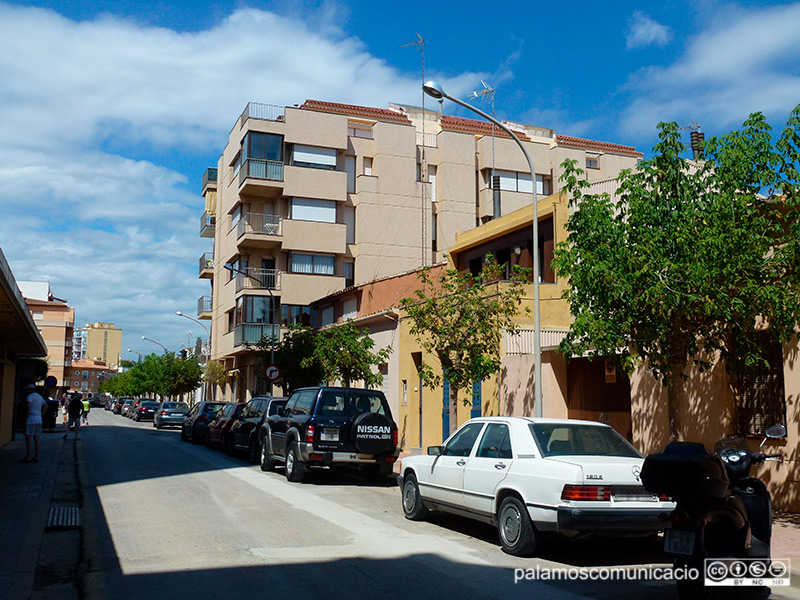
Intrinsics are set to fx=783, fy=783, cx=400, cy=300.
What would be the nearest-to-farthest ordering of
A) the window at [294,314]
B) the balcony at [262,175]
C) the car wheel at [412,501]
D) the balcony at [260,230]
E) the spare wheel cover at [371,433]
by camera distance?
1. the car wheel at [412,501]
2. the spare wheel cover at [371,433]
3. the balcony at [262,175]
4. the window at [294,314]
5. the balcony at [260,230]

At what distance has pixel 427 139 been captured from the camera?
4500 cm

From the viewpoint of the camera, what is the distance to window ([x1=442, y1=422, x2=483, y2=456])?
1004cm

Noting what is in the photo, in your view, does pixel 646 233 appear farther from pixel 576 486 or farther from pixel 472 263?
pixel 472 263

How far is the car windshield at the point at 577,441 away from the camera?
8918mm

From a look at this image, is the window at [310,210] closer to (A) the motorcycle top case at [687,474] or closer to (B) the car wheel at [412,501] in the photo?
(B) the car wheel at [412,501]

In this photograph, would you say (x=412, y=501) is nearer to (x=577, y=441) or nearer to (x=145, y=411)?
(x=577, y=441)

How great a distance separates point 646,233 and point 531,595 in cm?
542

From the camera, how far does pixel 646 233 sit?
1050 cm

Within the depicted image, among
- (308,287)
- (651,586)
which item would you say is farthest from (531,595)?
(308,287)

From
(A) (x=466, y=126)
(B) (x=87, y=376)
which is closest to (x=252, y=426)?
(A) (x=466, y=126)

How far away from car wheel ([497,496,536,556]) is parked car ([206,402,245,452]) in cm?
1638

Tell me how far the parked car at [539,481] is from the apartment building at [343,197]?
3246 cm

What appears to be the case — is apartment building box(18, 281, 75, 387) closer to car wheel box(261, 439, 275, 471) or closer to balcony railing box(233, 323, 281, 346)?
balcony railing box(233, 323, 281, 346)

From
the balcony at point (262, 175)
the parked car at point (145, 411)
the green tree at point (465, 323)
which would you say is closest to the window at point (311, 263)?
the balcony at point (262, 175)
